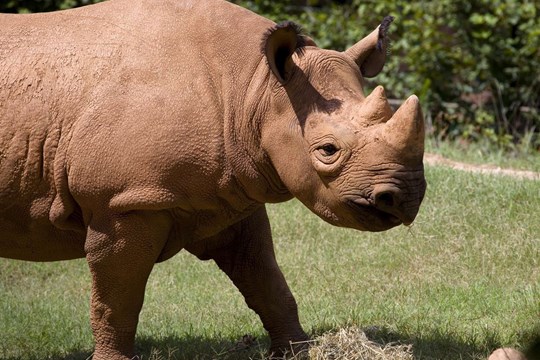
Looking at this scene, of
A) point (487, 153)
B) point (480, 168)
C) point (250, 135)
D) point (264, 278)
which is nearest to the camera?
point (250, 135)

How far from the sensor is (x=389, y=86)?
13578 mm

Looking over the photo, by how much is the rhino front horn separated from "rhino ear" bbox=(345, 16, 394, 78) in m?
0.84

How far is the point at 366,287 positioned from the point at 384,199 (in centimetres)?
273

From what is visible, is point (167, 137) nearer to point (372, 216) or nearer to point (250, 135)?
point (250, 135)

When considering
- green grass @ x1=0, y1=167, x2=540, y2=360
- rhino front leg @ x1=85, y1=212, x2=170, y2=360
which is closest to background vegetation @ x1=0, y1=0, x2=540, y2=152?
green grass @ x1=0, y1=167, x2=540, y2=360

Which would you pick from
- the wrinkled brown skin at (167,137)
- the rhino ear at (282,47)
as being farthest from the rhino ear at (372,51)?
the rhino ear at (282,47)

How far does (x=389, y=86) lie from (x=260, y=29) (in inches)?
314

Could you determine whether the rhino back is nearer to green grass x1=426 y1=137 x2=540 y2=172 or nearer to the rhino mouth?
the rhino mouth

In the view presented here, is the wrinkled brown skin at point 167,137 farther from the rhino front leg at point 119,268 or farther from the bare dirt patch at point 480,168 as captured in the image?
the bare dirt patch at point 480,168

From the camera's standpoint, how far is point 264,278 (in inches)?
254

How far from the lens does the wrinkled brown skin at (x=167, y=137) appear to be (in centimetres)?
535

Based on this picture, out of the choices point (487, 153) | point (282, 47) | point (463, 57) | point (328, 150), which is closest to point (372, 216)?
point (328, 150)

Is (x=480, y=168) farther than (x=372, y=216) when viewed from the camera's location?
Yes

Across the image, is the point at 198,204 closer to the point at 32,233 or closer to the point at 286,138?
the point at 286,138
